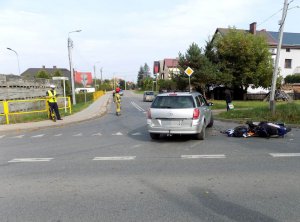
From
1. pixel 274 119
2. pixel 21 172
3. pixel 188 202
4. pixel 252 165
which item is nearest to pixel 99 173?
pixel 21 172

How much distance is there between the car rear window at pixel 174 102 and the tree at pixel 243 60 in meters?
22.6

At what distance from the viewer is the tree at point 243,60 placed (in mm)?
30641

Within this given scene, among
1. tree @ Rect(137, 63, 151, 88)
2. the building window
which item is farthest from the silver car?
tree @ Rect(137, 63, 151, 88)

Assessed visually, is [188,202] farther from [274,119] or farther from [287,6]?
[287,6]

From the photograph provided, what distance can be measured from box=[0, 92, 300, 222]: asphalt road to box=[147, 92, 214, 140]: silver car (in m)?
0.47

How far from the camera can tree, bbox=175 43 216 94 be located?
96.7ft

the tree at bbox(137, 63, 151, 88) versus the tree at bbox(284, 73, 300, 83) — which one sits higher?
the tree at bbox(137, 63, 151, 88)

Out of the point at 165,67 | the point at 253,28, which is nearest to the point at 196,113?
the point at 253,28

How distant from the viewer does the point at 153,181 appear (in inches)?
201

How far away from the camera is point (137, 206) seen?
404cm

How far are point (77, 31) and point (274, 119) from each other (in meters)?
23.3

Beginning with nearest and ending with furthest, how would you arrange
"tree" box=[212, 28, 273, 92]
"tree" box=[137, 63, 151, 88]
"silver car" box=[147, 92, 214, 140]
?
"silver car" box=[147, 92, 214, 140], "tree" box=[212, 28, 273, 92], "tree" box=[137, 63, 151, 88]

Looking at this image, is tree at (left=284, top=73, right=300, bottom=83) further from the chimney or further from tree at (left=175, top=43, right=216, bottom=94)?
tree at (left=175, top=43, right=216, bottom=94)

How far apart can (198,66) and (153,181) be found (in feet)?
86.7
